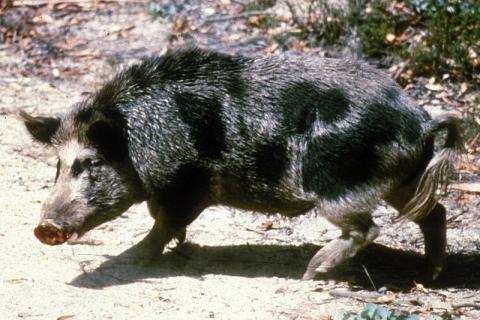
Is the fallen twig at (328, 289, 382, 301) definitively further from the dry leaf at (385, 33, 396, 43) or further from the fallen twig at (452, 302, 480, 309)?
the dry leaf at (385, 33, 396, 43)

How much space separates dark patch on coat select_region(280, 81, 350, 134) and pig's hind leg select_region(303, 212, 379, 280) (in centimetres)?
63

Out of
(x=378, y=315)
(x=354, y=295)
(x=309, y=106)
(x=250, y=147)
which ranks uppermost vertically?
(x=309, y=106)

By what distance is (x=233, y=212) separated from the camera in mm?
6965

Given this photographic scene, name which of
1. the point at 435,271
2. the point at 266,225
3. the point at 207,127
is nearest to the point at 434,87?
the point at 266,225

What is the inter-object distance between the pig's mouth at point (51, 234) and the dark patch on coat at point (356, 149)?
165cm

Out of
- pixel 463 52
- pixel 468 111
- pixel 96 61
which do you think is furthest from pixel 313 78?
pixel 96 61

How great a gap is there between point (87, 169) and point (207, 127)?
2.77 feet

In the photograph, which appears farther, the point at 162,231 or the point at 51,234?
the point at 162,231

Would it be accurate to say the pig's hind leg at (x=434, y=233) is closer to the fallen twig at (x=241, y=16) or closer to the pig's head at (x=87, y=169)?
the pig's head at (x=87, y=169)

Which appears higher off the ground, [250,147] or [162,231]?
[250,147]

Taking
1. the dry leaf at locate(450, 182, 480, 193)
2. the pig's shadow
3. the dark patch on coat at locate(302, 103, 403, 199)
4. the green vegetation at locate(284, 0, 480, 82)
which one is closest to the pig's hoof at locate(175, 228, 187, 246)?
the pig's shadow

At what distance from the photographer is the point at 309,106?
5.63m

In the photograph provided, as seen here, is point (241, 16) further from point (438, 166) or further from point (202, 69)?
point (438, 166)

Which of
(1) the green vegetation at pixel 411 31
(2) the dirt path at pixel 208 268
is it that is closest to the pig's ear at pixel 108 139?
(2) the dirt path at pixel 208 268
